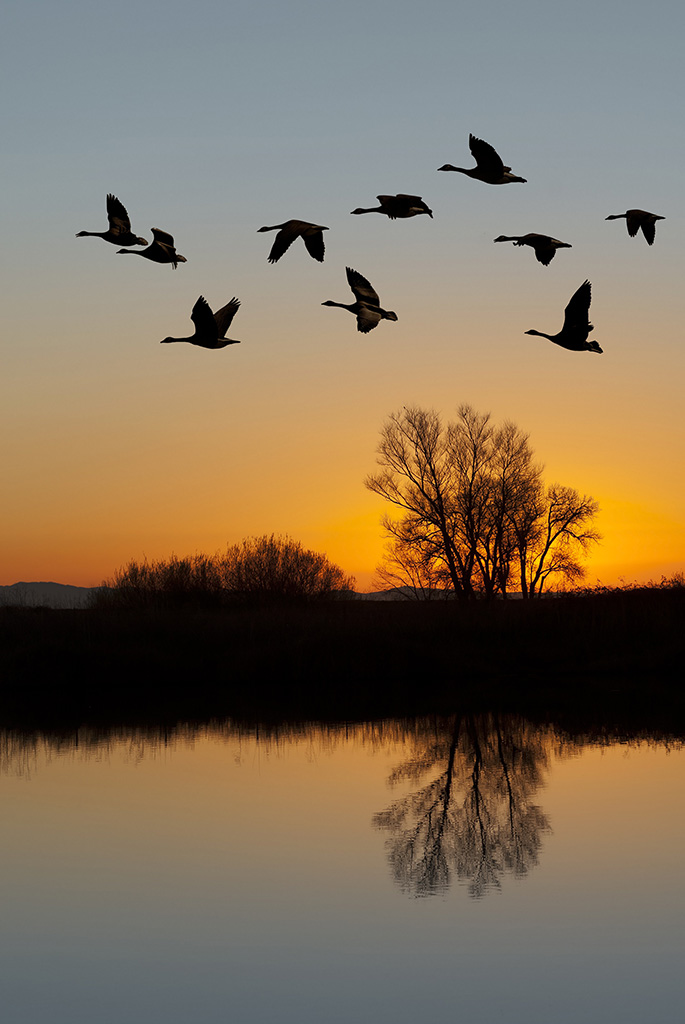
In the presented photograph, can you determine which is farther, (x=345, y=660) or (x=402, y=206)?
(x=345, y=660)

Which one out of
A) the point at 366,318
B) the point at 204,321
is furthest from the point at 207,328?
the point at 366,318

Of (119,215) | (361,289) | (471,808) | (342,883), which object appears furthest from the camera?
(471,808)

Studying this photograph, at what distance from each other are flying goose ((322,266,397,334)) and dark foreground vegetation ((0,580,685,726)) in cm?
1769

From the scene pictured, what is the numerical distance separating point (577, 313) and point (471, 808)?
33.3 ft

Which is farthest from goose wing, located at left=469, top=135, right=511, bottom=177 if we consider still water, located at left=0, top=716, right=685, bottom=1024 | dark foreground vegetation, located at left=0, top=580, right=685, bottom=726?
dark foreground vegetation, located at left=0, top=580, right=685, bottom=726

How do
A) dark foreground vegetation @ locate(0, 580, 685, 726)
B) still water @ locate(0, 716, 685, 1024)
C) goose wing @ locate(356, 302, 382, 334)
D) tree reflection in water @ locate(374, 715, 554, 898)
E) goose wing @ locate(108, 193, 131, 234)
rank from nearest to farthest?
1. goose wing @ locate(356, 302, 382, 334)
2. still water @ locate(0, 716, 685, 1024)
3. goose wing @ locate(108, 193, 131, 234)
4. tree reflection in water @ locate(374, 715, 554, 898)
5. dark foreground vegetation @ locate(0, 580, 685, 726)

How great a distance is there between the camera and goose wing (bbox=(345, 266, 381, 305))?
1046 cm

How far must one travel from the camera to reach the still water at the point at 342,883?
1006 centimetres

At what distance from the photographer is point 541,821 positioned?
17172mm

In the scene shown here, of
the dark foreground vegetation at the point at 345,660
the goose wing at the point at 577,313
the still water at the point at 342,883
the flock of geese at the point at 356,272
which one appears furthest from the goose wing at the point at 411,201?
the dark foreground vegetation at the point at 345,660

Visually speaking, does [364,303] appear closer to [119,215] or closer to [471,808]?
[119,215]

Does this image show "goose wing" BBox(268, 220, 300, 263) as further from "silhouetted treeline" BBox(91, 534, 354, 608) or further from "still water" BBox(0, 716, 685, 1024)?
"silhouetted treeline" BBox(91, 534, 354, 608)

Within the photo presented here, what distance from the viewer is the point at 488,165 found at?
1038 centimetres

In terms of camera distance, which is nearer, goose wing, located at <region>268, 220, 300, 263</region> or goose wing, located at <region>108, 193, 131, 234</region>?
goose wing, located at <region>268, 220, 300, 263</region>
